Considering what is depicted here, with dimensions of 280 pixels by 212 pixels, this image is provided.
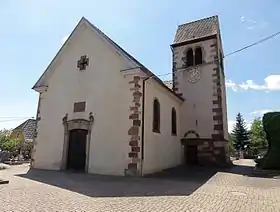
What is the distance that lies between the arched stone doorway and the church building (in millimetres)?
53

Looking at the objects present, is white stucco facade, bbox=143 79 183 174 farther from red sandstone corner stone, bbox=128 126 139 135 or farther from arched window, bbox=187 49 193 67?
arched window, bbox=187 49 193 67

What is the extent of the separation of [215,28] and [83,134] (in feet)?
48.6

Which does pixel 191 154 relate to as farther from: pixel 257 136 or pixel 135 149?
pixel 257 136

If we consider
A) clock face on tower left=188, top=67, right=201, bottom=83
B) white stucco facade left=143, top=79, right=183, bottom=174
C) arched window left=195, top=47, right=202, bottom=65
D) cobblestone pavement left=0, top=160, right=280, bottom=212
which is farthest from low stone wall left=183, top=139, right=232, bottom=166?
cobblestone pavement left=0, top=160, right=280, bottom=212

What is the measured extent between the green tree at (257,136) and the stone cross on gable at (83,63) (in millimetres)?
37176

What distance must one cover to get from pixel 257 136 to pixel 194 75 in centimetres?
3300

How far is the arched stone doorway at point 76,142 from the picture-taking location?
14352mm

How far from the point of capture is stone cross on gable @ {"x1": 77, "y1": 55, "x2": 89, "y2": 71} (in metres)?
15.5

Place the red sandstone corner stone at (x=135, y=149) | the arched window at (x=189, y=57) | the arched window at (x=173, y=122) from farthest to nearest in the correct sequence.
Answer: the arched window at (x=189, y=57) < the arched window at (x=173, y=122) < the red sandstone corner stone at (x=135, y=149)

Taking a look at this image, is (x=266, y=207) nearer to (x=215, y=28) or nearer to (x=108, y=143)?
(x=108, y=143)

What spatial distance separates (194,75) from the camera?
21359 mm

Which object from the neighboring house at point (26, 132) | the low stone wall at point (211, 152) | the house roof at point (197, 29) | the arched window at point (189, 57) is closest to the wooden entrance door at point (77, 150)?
the low stone wall at point (211, 152)

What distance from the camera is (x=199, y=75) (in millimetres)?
21141

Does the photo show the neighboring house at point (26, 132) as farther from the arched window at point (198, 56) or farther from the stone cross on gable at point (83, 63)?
the arched window at point (198, 56)
